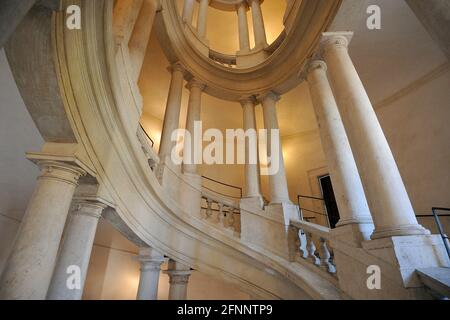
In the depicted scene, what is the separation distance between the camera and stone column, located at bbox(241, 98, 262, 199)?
5.75 metres

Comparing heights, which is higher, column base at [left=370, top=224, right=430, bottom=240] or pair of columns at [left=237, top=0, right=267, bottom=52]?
pair of columns at [left=237, top=0, right=267, bottom=52]

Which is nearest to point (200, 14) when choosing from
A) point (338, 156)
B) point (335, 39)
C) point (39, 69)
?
point (335, 39)

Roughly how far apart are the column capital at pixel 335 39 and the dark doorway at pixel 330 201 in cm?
592

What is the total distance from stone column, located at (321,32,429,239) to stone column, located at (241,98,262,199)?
8.36 ft

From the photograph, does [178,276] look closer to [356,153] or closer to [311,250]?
[311,250]

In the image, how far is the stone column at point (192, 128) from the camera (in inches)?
222

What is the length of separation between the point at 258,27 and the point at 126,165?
7.87 metres

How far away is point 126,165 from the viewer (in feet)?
10.9

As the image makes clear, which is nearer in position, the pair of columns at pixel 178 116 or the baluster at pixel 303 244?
the baluster at pixel 303 244

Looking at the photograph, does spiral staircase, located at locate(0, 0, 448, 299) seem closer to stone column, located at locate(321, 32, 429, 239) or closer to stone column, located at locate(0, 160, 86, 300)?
stone column, located at locate(0, 160, 86, 300)

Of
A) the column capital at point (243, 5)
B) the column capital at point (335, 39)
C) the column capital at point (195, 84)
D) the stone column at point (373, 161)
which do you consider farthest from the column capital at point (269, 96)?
the column capital at point (243, 5)

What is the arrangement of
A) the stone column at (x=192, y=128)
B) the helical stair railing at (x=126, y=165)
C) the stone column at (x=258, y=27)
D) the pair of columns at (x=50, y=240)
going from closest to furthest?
the pair of columns at (x=50, y=240)
the helical stair railing at (x=126, y=165)
the stone column at (x=192, y=128)
the stone column at (x=258, y=27)

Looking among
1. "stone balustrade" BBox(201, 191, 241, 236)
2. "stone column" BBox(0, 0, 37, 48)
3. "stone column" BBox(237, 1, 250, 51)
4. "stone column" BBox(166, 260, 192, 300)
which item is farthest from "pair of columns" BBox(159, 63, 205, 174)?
"stone column" BBox(0, 0, 37, 48)

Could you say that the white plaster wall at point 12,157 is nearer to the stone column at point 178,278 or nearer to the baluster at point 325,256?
the stone column at point 178,278
